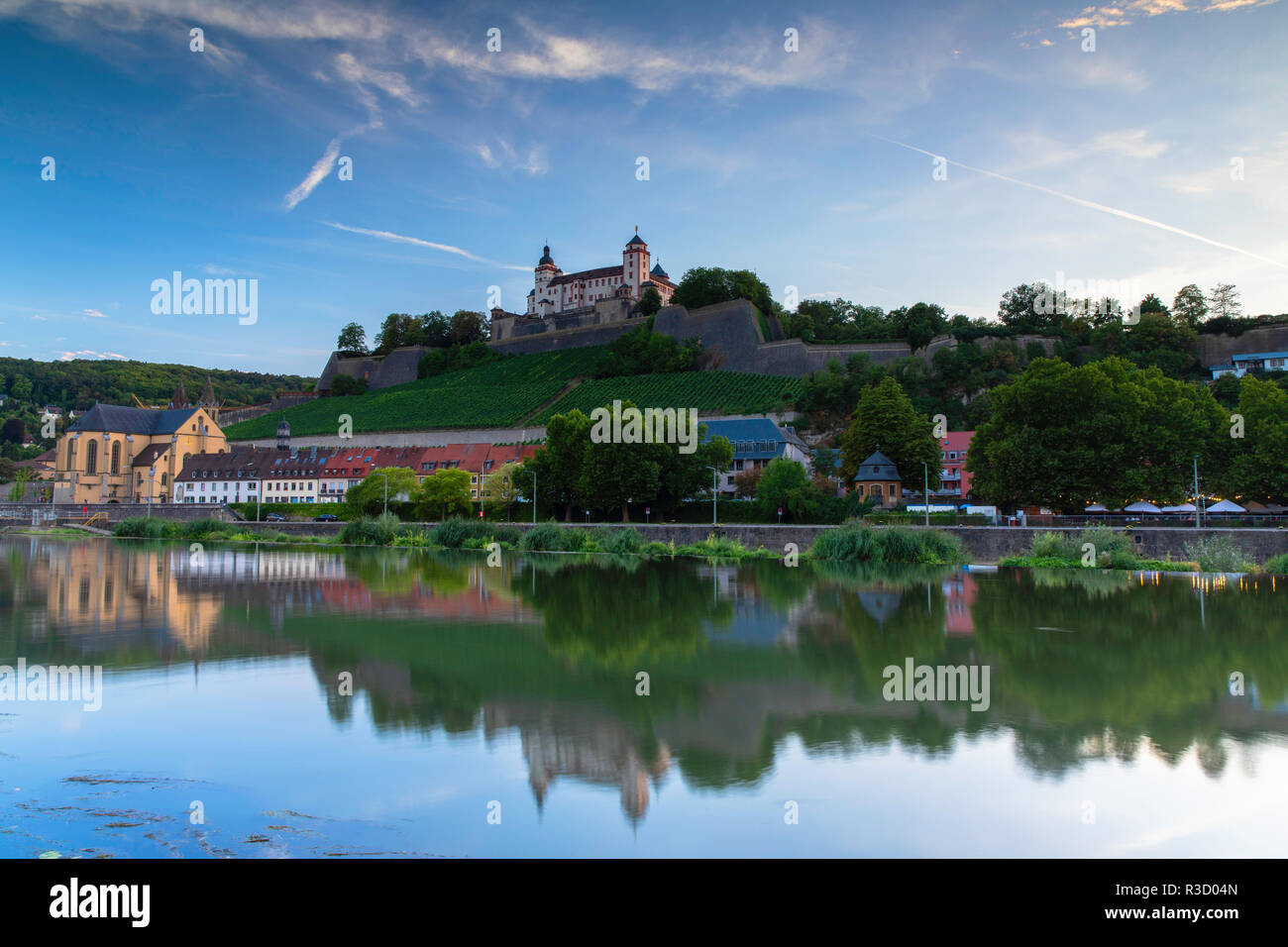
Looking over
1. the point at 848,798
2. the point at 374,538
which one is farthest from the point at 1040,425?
the point at 848,798

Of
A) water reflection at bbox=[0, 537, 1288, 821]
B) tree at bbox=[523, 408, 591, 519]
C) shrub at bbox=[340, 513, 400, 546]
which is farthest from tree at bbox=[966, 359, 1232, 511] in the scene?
shrub at bbox=[340, 513, 400, 546]

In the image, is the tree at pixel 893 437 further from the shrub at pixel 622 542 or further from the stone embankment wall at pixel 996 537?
the shrub at pixel 622 542

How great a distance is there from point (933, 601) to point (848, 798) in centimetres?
1421

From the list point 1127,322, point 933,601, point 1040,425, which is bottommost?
point 933,601

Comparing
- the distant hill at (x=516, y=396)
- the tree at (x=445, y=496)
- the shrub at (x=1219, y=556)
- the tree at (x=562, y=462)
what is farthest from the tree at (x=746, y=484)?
the shrub at (x=1219, y=556)

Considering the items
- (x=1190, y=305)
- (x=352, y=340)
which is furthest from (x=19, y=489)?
(x=1190, y=305)

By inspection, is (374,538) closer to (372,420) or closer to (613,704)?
(613,704)

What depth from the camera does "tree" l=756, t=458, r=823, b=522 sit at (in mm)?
46125

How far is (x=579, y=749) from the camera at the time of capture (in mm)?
7848

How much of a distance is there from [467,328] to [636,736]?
354 ft

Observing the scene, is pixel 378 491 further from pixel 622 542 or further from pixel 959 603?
pixel 959 603

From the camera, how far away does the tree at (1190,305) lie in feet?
246

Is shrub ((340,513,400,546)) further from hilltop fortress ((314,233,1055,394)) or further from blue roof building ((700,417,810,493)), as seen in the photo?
hilltop fortress ((314,233,1055,394))

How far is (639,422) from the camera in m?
47.6
